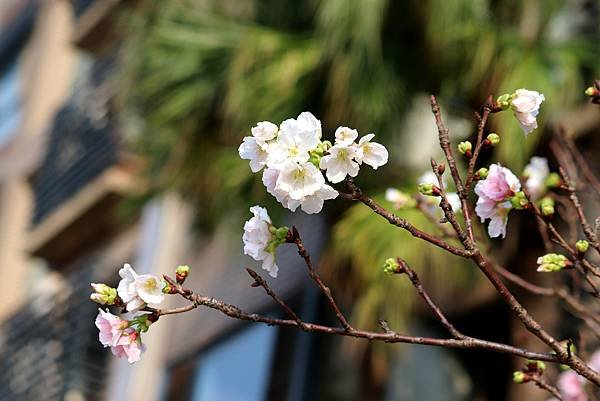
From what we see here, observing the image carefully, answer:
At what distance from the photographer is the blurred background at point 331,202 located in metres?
6.04

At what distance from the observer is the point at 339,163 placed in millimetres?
2320

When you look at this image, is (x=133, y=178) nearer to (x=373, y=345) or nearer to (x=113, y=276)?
(x=113, y=276)

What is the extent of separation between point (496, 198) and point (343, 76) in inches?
144

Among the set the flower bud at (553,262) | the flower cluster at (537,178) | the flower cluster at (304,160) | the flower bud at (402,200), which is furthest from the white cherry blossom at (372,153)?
the flower cluster at (537,178)

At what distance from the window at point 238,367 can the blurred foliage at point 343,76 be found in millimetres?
1149

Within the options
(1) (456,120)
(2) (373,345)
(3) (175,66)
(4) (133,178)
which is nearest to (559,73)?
(1) (456,120)

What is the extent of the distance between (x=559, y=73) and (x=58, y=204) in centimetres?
691

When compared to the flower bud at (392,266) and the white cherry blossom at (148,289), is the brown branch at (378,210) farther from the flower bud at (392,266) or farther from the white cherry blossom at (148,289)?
the white cherry blossom at (148,289)

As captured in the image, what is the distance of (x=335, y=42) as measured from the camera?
6184 millimetres

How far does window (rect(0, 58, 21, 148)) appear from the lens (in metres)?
15.4

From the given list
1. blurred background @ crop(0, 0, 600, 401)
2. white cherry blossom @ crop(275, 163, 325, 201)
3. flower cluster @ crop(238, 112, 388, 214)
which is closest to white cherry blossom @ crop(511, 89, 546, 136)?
flower cluster @ crop(238, 112, 388, 214)

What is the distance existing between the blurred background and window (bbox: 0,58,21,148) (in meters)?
5.34

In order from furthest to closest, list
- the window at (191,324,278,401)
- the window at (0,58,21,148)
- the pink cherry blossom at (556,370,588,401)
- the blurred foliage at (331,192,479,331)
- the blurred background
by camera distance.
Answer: the window at (0,58,21,148) < the window at (191,324,278,401) < the blurred background < the blurred foliage at (331,192,479,331) < the pink cherry blossom at (556,370,588,401)

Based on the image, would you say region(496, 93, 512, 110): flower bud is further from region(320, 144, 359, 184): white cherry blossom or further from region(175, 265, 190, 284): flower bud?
region(175, 265, 190, 284): flower bud
